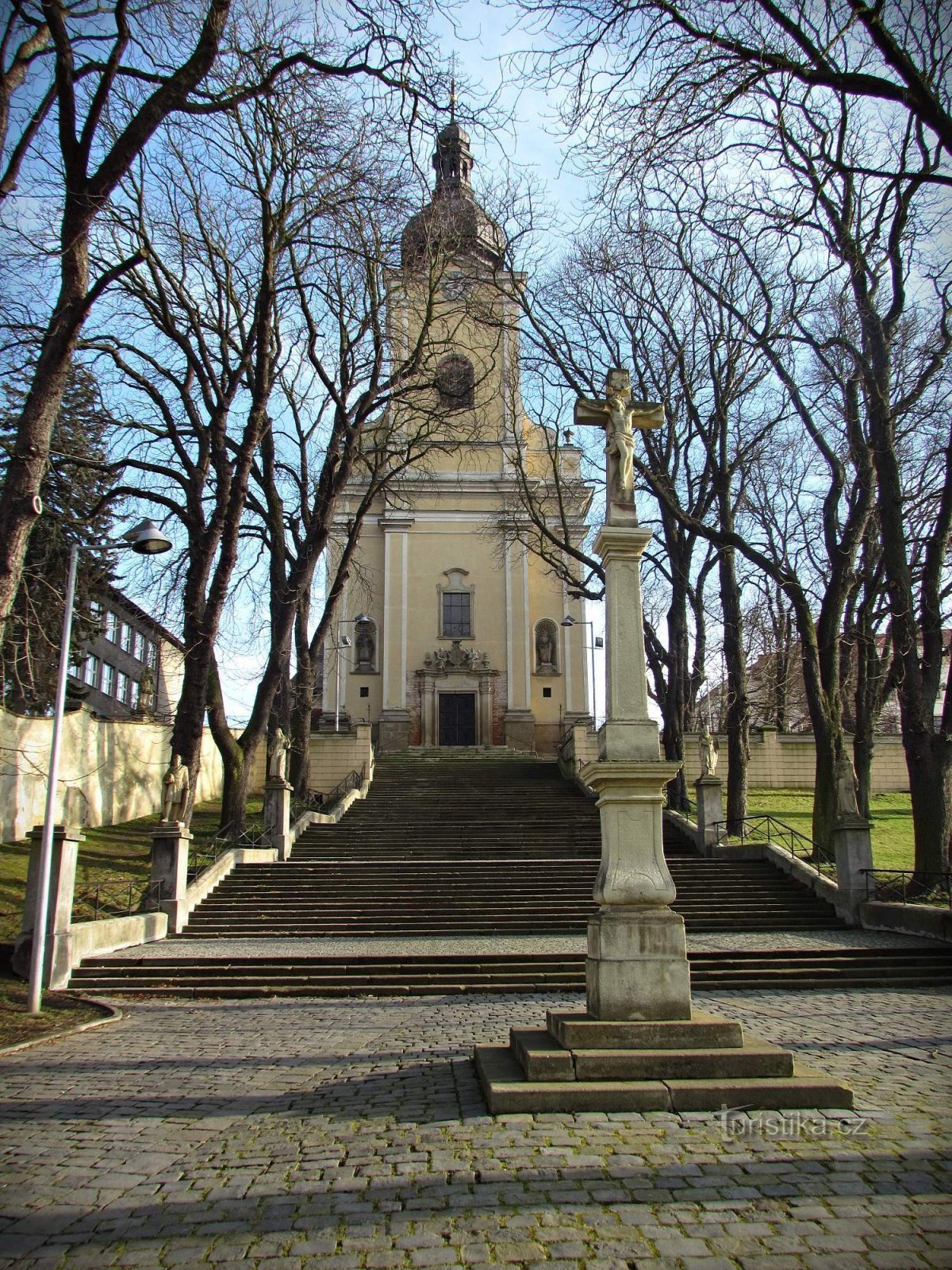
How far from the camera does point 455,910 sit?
15680 mm

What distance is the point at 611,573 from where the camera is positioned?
286 inches

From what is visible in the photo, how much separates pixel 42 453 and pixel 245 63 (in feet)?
17.8

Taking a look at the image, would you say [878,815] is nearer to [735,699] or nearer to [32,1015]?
[735,699]

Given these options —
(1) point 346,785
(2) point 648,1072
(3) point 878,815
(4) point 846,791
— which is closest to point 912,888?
(4) point 846,791

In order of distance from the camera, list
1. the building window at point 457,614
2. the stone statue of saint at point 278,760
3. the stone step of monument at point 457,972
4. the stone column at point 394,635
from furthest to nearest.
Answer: the building window at point 457,614 < the stone column at point 394,635 < the stone statue of saint at point 278,760 < the stone step of monument at point 457,972

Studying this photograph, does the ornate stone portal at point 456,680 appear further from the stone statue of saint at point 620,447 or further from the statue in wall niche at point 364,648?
the stone statue of saint at point 620,447

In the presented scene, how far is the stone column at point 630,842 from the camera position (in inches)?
246

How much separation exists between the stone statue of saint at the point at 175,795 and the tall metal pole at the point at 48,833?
187 inches

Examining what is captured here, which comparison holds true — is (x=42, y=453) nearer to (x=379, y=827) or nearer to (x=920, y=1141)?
(x=920, y=1141)

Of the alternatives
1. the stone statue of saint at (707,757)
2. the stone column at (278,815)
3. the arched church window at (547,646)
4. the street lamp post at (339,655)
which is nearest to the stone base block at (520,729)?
the arched church window at (547,646)

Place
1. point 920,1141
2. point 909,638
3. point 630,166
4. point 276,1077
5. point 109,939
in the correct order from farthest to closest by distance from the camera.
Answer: point 909,638, point 109,939, point 630,166, point 276,1077, point 920,1141

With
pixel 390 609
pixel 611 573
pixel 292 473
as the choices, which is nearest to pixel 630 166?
pixel 611 573

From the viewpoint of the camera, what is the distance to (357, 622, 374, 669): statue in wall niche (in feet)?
122

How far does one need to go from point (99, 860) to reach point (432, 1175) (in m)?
15.3
